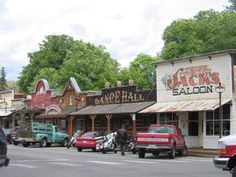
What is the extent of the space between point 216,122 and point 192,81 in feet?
11.0

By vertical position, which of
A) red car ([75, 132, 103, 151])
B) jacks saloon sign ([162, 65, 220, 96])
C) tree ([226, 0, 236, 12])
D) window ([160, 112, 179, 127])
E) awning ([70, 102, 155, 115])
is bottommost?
red car ([75, 132, 103, 151])

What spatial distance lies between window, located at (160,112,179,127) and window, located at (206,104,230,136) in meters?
2.97

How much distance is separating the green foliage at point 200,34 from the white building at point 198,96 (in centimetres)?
2171

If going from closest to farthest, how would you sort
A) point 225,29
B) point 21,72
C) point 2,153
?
point 2,153 < point 225,29 < point 21,72

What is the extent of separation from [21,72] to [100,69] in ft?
66.6

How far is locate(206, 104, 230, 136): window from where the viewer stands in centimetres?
3075

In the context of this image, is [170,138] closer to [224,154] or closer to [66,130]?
[224,154]

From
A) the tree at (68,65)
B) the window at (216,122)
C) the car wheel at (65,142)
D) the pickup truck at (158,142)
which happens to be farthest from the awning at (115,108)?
the tree at (68,65)

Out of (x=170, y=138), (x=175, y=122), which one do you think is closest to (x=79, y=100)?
(x=175, y=122)

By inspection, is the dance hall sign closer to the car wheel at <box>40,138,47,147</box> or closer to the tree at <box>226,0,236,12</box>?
the car wheel at <box>40,138,47,147</box>

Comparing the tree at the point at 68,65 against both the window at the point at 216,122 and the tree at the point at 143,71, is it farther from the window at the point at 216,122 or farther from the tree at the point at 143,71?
the window at the point at 216,122

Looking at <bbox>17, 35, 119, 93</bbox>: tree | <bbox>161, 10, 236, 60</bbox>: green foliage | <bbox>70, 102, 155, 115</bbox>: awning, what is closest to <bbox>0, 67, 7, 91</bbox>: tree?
<bbox>17, 35, 119, 93</bbox>: tree

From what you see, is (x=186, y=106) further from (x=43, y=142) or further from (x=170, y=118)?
(x=43, y=142)

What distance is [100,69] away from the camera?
A: 70.3m
